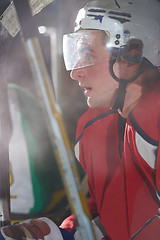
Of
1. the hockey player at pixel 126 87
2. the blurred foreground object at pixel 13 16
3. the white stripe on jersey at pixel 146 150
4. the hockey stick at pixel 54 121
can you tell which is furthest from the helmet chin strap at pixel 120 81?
the hockey stick at pixel 54 121

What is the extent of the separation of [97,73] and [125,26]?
19 cm

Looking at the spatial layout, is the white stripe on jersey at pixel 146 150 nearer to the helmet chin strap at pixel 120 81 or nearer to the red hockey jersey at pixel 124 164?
the red hockey jersey at pixel 124 164

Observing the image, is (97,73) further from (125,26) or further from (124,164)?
(124,164)

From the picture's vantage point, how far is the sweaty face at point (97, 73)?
114 centimetres

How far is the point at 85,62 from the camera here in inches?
45.3

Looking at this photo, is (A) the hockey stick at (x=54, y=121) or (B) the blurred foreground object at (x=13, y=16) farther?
(B) the blurred foreground object at (x=13, y=16)

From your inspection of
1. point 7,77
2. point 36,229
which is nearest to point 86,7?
point 7,77

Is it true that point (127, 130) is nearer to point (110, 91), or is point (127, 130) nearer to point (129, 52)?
point (110, 91)

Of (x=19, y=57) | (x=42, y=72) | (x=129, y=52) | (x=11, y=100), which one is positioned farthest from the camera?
(x=11, y=100)

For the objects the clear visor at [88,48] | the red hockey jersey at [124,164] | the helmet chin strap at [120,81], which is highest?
the clear visor at [88,48]

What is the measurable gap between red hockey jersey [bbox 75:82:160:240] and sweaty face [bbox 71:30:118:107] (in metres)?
0.11

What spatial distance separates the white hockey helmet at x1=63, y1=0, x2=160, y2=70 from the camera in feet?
3.70

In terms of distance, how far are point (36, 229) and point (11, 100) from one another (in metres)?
0.65

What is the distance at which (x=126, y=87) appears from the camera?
3.77 ft
